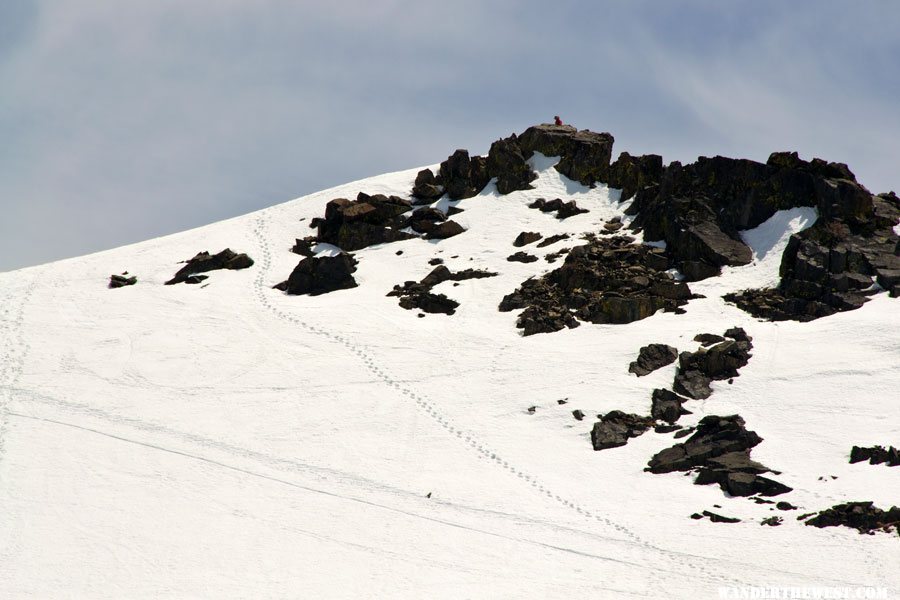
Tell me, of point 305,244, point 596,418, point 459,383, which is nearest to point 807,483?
point 596,418

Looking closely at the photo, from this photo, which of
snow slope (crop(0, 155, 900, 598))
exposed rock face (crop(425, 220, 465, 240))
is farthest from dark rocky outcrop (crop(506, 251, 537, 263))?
exposed rock face (crop(425, 220, 465, 240))

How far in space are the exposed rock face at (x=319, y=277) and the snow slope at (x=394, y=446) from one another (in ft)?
3.01

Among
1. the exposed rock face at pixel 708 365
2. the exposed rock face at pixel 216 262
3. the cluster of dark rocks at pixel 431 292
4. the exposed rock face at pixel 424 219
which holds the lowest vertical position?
the exposed rock face at pixel 708 365

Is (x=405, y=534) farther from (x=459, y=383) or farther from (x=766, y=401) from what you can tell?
(x=766, y=401)

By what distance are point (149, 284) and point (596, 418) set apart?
2774 centimetres

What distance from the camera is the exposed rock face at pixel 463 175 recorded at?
2090 inches

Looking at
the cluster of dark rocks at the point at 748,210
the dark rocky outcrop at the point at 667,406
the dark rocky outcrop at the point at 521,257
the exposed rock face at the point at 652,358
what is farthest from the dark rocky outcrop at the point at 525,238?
the dark rocky outcrop at the point at 667,406

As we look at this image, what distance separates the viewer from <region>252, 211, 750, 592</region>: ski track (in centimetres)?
1891

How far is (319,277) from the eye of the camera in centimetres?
4228

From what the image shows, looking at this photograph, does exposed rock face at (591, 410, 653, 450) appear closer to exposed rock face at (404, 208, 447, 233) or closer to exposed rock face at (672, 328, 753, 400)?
exposed rock face at (672, 328, 753, 400)

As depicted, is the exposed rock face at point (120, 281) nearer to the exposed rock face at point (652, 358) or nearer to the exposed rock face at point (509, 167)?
the exposed rock face at point (509, 167)

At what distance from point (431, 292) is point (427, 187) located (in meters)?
15.0

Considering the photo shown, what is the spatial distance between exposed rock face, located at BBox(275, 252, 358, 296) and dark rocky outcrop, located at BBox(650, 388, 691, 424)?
19.8 metres

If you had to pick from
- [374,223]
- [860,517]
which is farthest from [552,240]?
[860,517]
